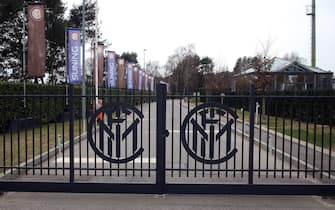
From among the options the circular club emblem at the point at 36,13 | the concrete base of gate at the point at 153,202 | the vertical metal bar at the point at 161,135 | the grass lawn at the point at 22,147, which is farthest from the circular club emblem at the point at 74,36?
the vertical metal bar at the point at 161,135

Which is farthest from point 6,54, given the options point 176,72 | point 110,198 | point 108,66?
point 176,72

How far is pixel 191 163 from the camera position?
950 cm

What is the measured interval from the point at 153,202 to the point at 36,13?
12283 millimetres

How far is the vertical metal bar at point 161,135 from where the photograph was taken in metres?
5.90

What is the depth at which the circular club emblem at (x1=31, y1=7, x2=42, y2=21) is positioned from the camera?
1534cm

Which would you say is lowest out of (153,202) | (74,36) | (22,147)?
(153,202)

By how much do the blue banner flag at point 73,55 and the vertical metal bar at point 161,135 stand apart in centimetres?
1130

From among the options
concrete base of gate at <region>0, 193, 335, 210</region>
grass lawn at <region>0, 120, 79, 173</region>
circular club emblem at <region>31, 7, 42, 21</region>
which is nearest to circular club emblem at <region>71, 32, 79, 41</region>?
circular club emblem at <region>31, 7, 42, 21</region>

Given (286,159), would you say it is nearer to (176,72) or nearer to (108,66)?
(108,66)

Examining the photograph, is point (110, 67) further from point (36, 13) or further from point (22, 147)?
point (22, 147)

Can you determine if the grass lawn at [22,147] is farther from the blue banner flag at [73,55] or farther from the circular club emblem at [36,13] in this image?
the circular club emblem at [36,13]

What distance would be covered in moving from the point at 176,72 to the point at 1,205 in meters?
70.7

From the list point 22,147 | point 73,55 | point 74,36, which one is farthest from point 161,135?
point 74,36

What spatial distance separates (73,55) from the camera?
650 inches
